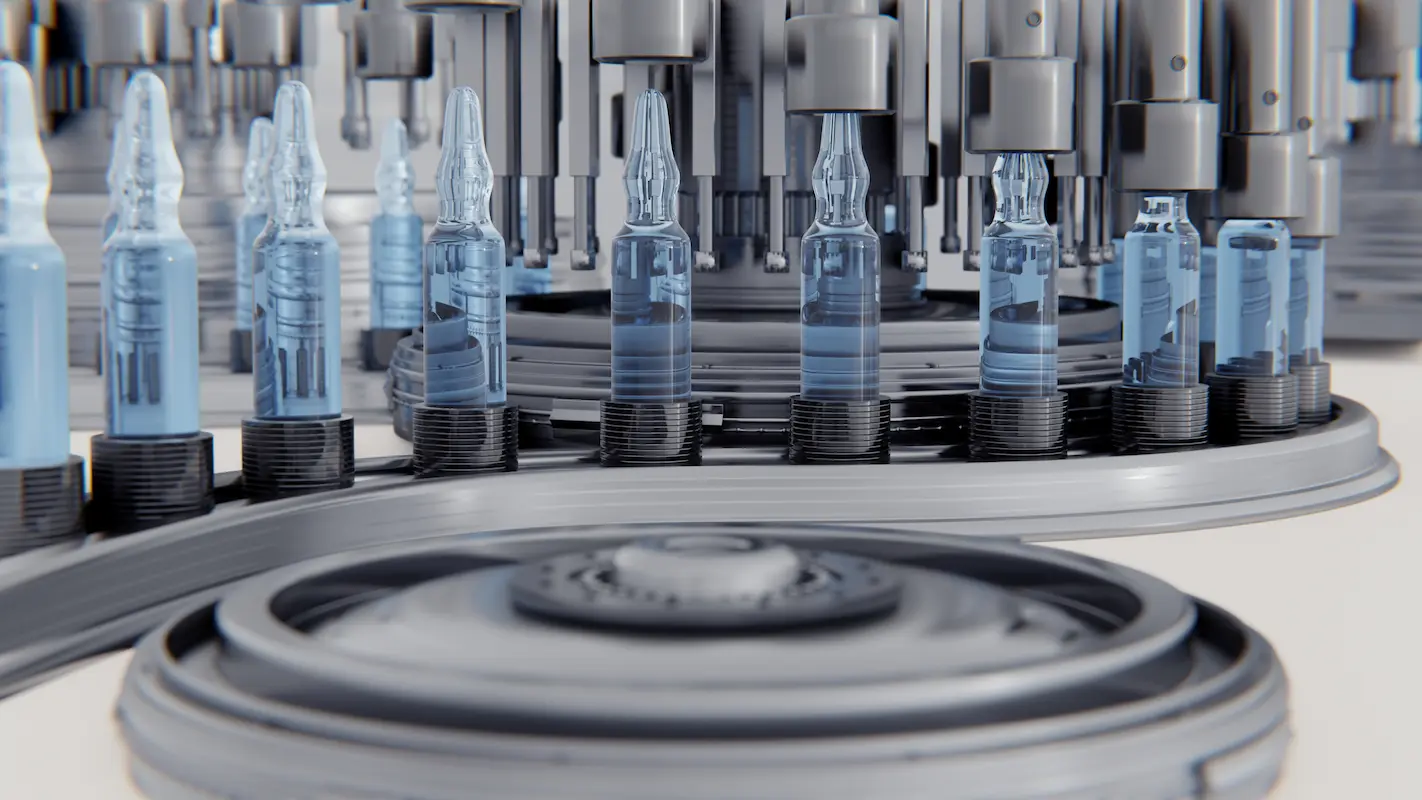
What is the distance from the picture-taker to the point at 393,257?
2.12 metres

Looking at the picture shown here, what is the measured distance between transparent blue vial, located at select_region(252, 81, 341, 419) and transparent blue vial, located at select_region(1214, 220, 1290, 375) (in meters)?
0.90

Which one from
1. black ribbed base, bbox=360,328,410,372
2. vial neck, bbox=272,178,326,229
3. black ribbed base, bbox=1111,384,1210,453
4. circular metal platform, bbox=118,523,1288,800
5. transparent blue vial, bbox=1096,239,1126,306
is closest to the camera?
circular metal platform, bbox=118,523,1288,800

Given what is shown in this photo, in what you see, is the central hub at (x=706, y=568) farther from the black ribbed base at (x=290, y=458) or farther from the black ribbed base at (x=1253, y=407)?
the black ribbed base at (x=1253, y=407)

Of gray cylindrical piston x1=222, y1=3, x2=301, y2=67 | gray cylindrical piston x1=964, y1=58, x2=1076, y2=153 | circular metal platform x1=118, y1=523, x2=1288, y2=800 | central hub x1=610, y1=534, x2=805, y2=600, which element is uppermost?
gray cylindrical piston x1=222, y1=3, x2=301, y2=67

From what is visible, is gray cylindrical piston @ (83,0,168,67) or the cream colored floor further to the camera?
gray cylindrical piston @ (83,0,168,67)

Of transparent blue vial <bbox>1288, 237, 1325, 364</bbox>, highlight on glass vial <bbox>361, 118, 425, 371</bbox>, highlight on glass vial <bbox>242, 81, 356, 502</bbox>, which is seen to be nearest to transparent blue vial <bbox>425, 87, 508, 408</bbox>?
highlight on glass vial <bbox>242, 81, 356, 502</bbox>

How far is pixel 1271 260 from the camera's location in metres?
1.73

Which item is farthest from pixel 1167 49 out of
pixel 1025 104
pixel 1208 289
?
pixel 1208 289

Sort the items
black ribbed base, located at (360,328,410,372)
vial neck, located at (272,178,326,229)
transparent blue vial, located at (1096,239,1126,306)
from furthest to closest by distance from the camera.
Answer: transparent blue vial, located at (1096,239,1126,306), black ribbed base, located at (360,328,410,372), vial neck, located at (272,178,326,229)

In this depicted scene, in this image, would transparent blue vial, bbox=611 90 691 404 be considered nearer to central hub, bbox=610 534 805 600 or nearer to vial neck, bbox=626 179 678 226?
vial neck, bbox=626 179 678 226

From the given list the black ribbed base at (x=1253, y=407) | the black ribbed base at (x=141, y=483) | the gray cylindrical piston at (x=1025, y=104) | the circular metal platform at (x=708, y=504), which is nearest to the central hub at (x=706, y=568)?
the circular metal platform at (x=708, y=504)

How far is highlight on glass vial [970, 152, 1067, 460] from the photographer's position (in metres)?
1.45

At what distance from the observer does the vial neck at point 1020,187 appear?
4.96 feet

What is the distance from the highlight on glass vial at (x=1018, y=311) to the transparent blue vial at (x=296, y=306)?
558 millimetres
